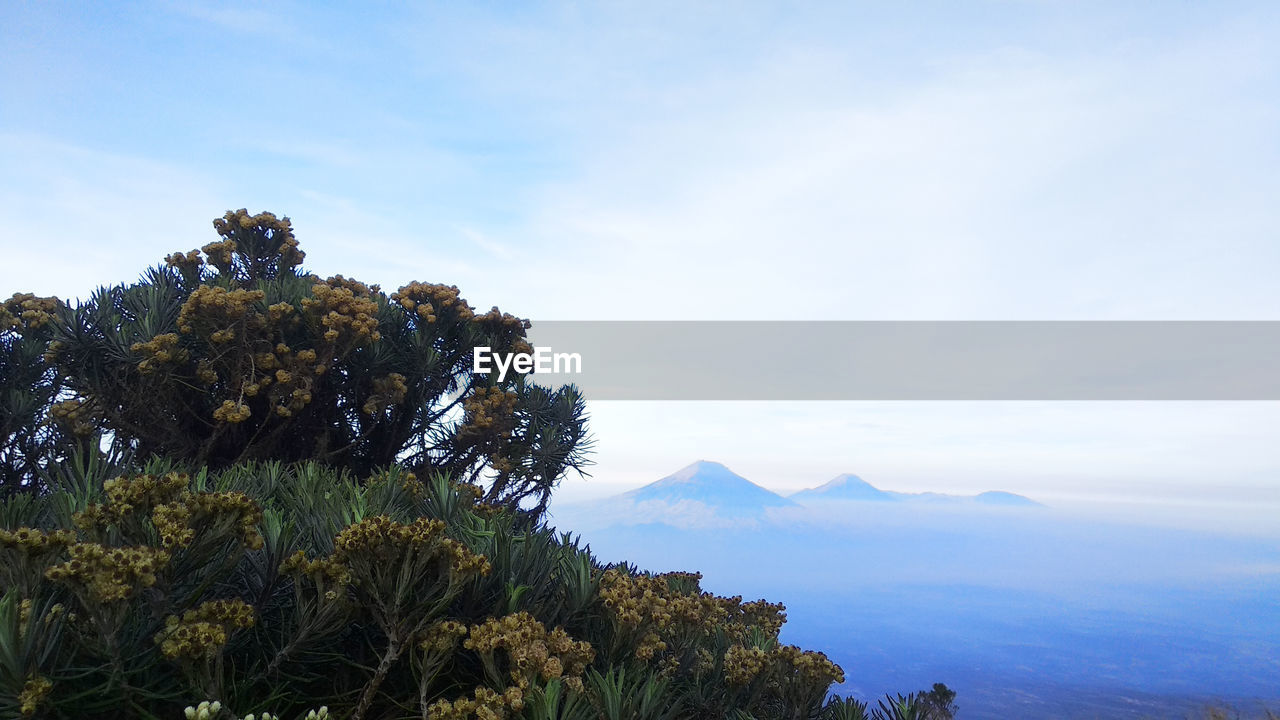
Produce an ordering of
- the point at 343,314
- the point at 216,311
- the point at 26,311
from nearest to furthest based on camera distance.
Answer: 1. the point at 216,311
2. the point at 343,314
3. the point at 26,311

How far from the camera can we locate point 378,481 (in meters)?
5.24

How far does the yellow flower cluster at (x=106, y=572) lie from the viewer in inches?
105

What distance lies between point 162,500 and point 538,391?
7.24m

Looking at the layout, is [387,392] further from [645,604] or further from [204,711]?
[204,711]

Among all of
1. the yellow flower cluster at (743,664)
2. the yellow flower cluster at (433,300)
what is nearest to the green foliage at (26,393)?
the yellow flower cluster at (433,300)

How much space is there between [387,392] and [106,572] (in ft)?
21.9

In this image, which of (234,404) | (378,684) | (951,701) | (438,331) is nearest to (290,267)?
(438,331)

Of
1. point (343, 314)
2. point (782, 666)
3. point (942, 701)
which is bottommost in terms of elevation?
point (942, 701)

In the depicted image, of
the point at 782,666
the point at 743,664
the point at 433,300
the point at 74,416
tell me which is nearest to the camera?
the point at 743,664

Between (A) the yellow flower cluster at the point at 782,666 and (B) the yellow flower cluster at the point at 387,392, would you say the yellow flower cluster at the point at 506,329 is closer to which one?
(B) the yellow flower cluster at the point at 387,392

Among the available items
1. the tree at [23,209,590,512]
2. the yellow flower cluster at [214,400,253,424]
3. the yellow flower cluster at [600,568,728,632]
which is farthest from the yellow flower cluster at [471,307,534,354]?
the yellow flower cluster at [600,568,728,632]

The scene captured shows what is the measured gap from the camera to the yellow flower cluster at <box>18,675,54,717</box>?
2.64 metres

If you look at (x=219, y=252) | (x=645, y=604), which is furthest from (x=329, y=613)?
(x=219, y=252)

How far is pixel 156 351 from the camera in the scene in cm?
788
